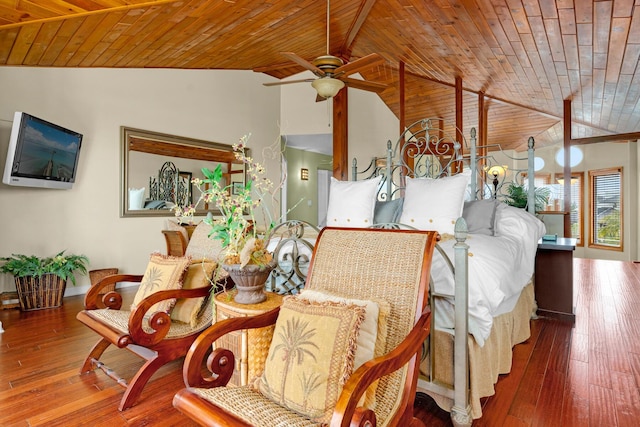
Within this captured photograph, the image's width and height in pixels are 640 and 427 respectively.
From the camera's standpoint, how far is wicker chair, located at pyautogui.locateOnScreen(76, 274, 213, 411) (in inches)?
75.5

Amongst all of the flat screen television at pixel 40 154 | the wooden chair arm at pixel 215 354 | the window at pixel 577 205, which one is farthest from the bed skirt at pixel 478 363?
the window at pixel 577 205

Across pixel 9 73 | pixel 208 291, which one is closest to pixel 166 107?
pixel 9 73

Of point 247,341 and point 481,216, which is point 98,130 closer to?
point 247,341

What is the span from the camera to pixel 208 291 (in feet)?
7.41

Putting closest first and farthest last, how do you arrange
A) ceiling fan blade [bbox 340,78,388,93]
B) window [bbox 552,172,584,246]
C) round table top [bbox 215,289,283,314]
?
round table top [bbox 215,289,283,314]
ceiling fan blade [bbox 340,78,388,93]
window [bbox 552,172,584,246]

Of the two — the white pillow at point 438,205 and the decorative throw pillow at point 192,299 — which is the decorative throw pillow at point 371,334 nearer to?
the decorative throw pillow at point 192,299

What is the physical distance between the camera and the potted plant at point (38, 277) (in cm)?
380

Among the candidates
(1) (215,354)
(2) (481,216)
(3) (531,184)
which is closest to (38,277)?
(1) (215,354)

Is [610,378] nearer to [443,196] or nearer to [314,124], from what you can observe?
[443,196]

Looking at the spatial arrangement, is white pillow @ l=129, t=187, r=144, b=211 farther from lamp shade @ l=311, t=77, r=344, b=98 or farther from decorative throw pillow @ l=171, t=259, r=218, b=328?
decorative throw pillow @ l=171, t=259, r=218, b=328

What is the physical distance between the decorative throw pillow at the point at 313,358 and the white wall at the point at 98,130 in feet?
13.6

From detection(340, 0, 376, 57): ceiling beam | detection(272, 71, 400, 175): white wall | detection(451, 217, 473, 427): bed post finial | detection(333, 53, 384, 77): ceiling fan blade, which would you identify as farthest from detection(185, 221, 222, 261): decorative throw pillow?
detection(272, 71, 400, 175): white wall

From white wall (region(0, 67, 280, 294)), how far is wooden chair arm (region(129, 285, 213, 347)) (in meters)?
3.16

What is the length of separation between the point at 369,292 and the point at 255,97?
229 inches
